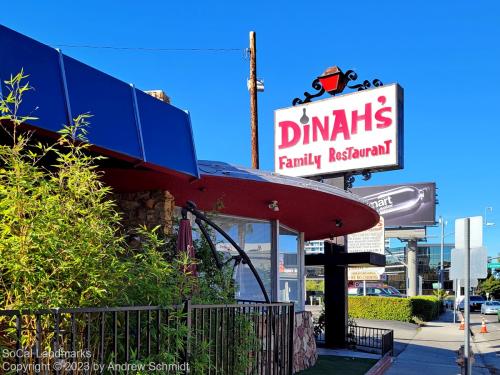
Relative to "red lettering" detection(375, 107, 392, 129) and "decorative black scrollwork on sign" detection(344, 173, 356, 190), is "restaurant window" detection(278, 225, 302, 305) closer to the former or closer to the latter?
"decorative black scrollwork on sign" detection(344, 173, 356, 190)

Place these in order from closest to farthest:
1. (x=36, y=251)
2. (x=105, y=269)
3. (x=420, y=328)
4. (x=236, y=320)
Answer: (x=36, y=251)
(x=105, y=269)
(x=236, y=320)
(x=420, y=328)

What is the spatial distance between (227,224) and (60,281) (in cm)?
892

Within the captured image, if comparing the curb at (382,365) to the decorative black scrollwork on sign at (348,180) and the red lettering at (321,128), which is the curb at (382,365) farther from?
the red lettering at (321,128)

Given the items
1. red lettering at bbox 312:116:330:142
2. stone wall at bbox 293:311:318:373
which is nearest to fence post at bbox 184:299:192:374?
stone wall at bbox 293:311:318:373

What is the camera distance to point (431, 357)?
16.8 metres

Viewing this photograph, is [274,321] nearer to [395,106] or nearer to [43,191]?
[43,191]

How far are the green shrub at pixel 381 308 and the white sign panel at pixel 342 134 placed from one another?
15.5m

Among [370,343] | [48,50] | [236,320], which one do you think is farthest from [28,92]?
[370,343]

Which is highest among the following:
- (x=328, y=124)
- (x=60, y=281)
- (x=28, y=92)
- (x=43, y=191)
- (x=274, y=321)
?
(x=328, y=124)

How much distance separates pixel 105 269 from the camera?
3.43m

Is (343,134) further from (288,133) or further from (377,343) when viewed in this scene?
(377,343)

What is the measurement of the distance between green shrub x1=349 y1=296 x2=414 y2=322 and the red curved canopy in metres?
18.2

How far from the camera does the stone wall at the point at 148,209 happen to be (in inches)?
341

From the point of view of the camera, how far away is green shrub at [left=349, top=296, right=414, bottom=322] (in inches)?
1209
